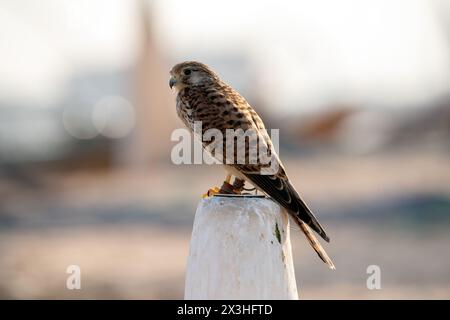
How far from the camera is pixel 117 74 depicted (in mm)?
33250

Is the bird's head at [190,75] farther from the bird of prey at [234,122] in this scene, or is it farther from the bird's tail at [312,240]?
the bird's tail at [312,240]

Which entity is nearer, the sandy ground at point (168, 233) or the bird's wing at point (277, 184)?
the bird's wing at point (277, 184)

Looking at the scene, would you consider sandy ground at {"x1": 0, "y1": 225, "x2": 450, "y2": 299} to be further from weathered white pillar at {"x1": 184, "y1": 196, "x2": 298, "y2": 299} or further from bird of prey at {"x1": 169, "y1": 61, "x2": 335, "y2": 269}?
weathered white pillar at {"x1": 184, "y1": 196, "x2": 298, "y2": 299}

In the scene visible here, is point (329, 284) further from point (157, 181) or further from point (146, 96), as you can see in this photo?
point (146, 96)

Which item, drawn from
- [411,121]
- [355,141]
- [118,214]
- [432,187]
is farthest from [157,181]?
[411,121]

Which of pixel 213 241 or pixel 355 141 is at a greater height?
pixel 355 141

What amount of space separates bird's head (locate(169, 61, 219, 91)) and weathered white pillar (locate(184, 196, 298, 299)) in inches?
76.0

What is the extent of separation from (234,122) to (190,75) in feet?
3.13

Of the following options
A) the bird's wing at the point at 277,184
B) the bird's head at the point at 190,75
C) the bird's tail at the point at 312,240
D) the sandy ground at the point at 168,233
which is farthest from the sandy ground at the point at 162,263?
the bird's tail at the point at 312,240

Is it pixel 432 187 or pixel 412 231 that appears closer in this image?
pixel 412 231

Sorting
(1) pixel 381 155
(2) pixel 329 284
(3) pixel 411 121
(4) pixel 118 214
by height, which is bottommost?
(2) pixel 329 284

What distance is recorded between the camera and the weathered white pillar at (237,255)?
339 cm

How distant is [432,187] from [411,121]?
14.2 meters

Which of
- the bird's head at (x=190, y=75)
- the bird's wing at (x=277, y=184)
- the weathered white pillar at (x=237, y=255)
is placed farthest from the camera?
the bird's head at (x=190, y=75)
